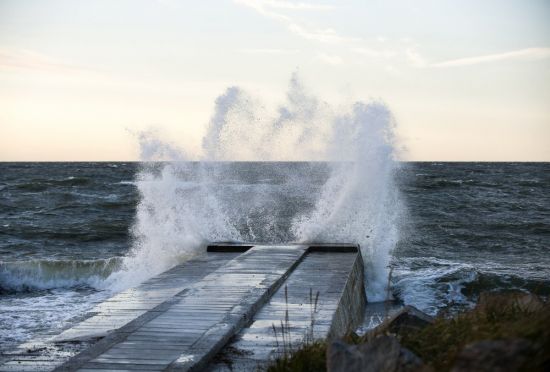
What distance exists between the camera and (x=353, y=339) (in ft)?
19.8

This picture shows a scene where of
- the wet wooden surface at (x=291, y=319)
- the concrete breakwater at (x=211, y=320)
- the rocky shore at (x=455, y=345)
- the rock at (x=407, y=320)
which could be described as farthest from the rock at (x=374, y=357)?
the rock at (x=407, y=320)

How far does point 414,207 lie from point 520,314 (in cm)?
2970

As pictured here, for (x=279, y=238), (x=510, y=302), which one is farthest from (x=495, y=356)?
(x=279, y=238)

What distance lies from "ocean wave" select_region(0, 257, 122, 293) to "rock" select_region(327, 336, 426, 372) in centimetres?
1086

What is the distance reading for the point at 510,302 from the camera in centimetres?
595

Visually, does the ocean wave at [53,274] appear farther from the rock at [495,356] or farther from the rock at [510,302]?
the rock at [495,356]

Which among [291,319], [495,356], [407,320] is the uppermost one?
[495,356]

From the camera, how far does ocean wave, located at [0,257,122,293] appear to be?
15.0m

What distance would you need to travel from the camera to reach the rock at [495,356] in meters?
3.54

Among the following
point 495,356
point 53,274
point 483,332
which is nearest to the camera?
point 495,356

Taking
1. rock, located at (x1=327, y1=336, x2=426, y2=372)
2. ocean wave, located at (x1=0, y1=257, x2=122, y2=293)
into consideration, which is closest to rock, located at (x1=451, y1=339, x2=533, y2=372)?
rock, located at (x1=327, y1=336, x2=426, y2=372)

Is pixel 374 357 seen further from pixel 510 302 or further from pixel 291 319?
pixel 291 319

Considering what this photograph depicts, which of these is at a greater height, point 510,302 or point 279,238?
point 510,302

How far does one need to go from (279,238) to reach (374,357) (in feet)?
58.7
